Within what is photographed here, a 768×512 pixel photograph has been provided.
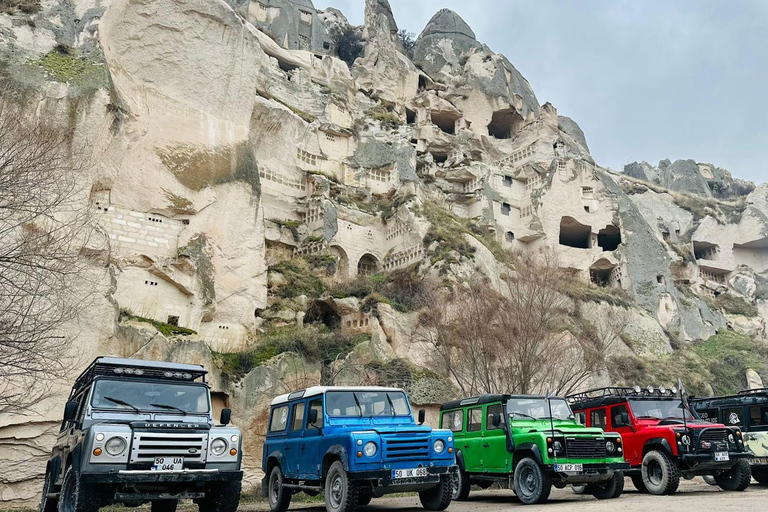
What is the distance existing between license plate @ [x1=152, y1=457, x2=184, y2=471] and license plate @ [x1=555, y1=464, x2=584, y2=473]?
255 inches

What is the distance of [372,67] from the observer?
5538 cm

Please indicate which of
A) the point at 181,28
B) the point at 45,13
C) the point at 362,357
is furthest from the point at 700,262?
the point at 45,13

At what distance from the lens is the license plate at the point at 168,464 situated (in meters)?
8.20

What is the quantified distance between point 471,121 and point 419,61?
10.6 metres

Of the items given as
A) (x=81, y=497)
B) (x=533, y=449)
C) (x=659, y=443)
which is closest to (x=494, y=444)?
(x=533, y=449)

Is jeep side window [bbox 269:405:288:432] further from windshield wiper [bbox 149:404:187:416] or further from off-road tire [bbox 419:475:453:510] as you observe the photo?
off-road tire [bbox 419:475:453:510]

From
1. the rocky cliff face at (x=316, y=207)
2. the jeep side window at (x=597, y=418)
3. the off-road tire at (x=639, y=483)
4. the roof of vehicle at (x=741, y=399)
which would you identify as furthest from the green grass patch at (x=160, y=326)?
the roof of vehicle at (x=741, y=399)

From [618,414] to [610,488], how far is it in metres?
2.42

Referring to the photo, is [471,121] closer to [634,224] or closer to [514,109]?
[514,109]

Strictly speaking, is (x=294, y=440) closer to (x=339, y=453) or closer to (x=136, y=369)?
(x=339, y=453)

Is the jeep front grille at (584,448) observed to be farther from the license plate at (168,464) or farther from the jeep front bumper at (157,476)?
the license plate at (168,464)

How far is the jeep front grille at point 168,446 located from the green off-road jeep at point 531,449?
19.8ft

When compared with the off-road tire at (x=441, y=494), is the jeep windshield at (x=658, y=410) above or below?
above

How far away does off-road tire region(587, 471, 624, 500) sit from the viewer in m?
12.0
